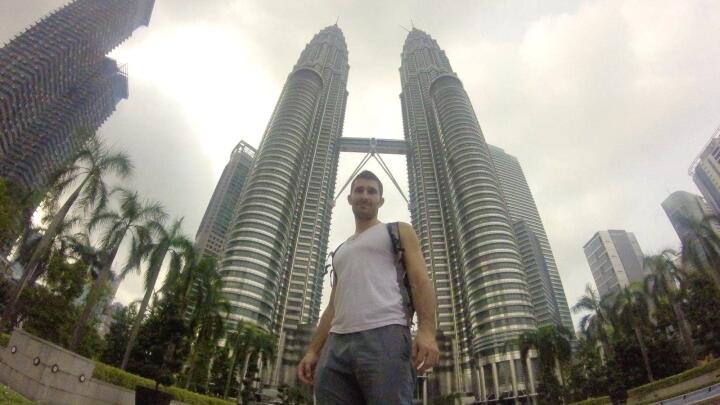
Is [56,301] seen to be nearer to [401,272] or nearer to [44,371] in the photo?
[44,371]

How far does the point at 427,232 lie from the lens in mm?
114438

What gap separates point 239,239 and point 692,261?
253ft

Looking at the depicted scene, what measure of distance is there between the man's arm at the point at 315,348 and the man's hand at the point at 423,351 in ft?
2.69

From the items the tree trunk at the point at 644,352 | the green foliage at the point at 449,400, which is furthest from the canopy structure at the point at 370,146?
the tree trunk at the point at 644,352

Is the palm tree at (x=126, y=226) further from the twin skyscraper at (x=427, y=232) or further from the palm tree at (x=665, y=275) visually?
the twin skyscraper at (x=427, y=232)

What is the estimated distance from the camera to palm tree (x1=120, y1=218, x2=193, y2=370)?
75.6ft

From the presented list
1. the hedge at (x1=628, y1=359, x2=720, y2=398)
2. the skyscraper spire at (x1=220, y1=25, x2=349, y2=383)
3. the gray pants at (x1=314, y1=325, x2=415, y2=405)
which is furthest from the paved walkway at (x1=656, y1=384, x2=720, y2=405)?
the skyscraper spire at (x1=220, y1=25, x2=349, y2=383)

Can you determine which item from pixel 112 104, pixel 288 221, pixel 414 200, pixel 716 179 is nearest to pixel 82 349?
pixel 288 221

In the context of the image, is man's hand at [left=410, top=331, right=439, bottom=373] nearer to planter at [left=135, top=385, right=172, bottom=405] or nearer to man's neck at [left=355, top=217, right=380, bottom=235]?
man's neck at [left=355, top=217, right=380, bottom=235]

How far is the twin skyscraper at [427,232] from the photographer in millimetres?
77250

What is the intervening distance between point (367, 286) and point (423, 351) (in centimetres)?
61

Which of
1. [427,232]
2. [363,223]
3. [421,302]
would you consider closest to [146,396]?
[363,223]

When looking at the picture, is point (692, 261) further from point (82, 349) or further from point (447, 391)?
point (447, 391)

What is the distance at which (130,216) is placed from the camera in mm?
22891
